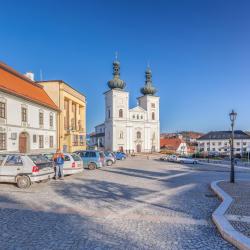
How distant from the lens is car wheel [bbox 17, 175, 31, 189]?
11.7m

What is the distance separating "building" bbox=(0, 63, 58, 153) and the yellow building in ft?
3.56

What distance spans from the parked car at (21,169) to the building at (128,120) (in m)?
64.5

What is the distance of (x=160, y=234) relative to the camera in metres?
5.95

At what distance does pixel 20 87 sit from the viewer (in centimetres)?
2670

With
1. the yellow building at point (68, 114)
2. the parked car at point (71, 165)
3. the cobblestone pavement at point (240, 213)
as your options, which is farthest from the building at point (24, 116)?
the cobblestone pavement at point (240, 213)

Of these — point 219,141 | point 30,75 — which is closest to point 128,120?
point 30,75

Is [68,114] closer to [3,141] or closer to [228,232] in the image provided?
[3,141]

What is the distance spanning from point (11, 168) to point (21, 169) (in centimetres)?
55

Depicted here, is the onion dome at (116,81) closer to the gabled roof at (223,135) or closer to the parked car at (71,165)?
the gabled roof at (223,135)

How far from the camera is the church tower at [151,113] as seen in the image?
275 feet

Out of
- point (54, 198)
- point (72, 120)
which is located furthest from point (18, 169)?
point (72, 120)

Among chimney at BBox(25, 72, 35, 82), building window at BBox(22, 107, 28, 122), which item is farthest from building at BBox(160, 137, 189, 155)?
building window at BBox(22, 107, 28, 122)

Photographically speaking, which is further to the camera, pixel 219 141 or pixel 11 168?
pixel 219 141

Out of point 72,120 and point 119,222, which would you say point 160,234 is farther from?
point 72,120
